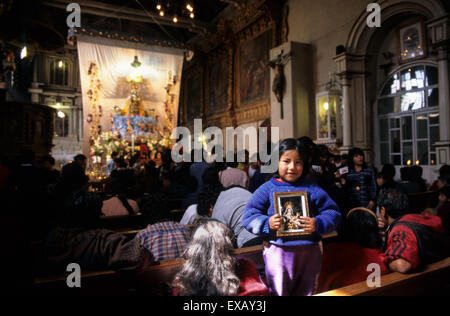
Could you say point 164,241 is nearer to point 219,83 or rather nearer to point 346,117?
point 346,117

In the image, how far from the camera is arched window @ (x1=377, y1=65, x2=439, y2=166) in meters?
7.18

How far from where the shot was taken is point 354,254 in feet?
6.79

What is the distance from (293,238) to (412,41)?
7.68 metres

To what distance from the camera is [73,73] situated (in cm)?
2116

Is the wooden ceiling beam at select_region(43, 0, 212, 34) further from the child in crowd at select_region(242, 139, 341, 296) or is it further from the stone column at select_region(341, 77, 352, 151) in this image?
the child in crowd at select_region(242, 139, 341, 296)

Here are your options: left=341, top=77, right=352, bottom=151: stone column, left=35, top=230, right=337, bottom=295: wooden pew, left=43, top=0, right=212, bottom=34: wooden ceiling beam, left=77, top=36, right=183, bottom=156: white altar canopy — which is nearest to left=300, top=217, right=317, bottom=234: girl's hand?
left=35, top=230, right=337, bottom=295: wooden pew

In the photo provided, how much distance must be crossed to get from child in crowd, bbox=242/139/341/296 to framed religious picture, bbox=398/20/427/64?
7.07 meters

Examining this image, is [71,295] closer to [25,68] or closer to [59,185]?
[59,185]

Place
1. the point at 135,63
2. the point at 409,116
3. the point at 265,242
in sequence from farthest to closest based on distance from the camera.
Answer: the point at 135,63 < the point at 409,116 < the point at 265,242

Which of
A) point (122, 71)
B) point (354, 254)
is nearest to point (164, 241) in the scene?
point (354, 254)

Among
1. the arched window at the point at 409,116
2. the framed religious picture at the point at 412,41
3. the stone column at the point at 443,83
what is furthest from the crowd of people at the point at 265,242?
the framed religious picture at the point at 412,41

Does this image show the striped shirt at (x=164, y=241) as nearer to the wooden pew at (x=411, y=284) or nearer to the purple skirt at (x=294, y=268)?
the purple skirt at (x=294, y=268)
